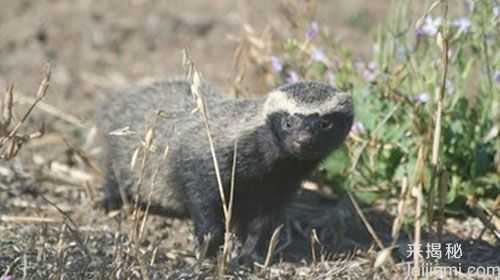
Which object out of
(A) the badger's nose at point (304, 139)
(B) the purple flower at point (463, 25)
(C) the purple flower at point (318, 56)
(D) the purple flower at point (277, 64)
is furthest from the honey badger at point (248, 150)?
(B) the purple flower at point (463, 25)

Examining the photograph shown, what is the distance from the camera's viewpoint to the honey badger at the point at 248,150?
531 centimetres

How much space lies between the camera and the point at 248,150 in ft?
18.0

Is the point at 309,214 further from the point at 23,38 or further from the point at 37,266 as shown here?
the point at 23,38

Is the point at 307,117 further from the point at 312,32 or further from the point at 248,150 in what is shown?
the point at 312,32

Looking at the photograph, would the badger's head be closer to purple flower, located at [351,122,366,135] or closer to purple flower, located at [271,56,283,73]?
purple flower, located at [351,122,366,135]

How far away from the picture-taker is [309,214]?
664 centimetres

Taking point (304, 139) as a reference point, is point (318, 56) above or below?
above

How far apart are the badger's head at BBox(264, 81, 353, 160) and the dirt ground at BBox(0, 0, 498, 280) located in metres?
0.67

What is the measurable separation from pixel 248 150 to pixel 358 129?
1079 millimetres

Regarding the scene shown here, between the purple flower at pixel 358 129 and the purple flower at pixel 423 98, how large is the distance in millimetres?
391

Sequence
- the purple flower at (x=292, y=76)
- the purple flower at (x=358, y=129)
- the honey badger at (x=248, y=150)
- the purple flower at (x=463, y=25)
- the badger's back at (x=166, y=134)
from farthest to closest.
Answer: the purple flower at (x=292, y=76)
the purple flower at (x=358, y=129)
the purple flower at (x=463, y=25)
the badger's back at (x=166, y=134)
the honey badger at (x=248, y=150)

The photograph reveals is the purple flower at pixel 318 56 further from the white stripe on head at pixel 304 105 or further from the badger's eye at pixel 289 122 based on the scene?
the badger's eye at pixel 289 122

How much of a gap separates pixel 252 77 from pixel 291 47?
1349mm

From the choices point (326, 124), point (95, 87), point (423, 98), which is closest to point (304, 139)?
point (326, 124)
